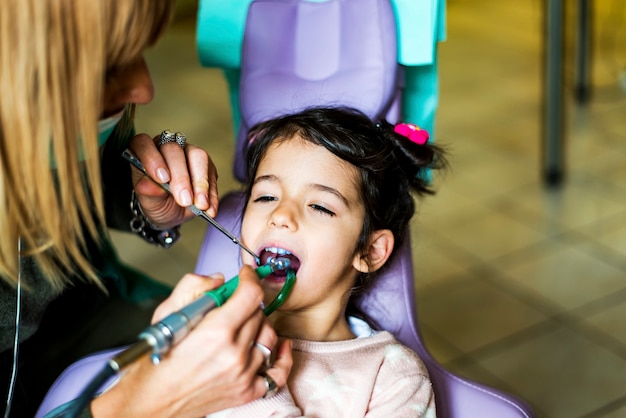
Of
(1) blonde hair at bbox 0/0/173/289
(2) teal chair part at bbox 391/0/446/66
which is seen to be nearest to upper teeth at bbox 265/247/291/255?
(1) blonde hair at bbox 0/0/173/289

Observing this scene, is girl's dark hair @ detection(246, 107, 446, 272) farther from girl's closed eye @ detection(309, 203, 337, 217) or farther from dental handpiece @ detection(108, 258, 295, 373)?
dental handpiece @ detection(108, 258, 295, 373)

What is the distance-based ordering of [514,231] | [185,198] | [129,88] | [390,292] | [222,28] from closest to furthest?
[129,88]
[185,198]
[390,292]
[222,28]
[514,231]

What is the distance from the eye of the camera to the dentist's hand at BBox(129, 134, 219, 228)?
117 cm

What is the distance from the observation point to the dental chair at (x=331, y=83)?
1.40 m

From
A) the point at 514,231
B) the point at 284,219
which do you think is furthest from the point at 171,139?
the point at 514,231

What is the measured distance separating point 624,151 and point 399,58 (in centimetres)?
177

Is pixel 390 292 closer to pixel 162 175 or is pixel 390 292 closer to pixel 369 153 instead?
pixel 369 153

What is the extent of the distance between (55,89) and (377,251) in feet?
2.11

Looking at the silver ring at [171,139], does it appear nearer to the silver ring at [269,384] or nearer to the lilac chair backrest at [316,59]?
the lilac chair backrest at [316,59]

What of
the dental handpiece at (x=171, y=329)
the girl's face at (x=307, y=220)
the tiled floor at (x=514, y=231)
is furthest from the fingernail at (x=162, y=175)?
the tiled floor at (x=514, y=231)

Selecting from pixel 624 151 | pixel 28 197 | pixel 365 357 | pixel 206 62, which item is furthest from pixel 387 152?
pixel 624 151

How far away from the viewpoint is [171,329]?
88 centimetres

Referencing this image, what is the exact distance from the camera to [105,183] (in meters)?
1.36

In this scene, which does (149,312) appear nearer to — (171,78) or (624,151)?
(624,151)
